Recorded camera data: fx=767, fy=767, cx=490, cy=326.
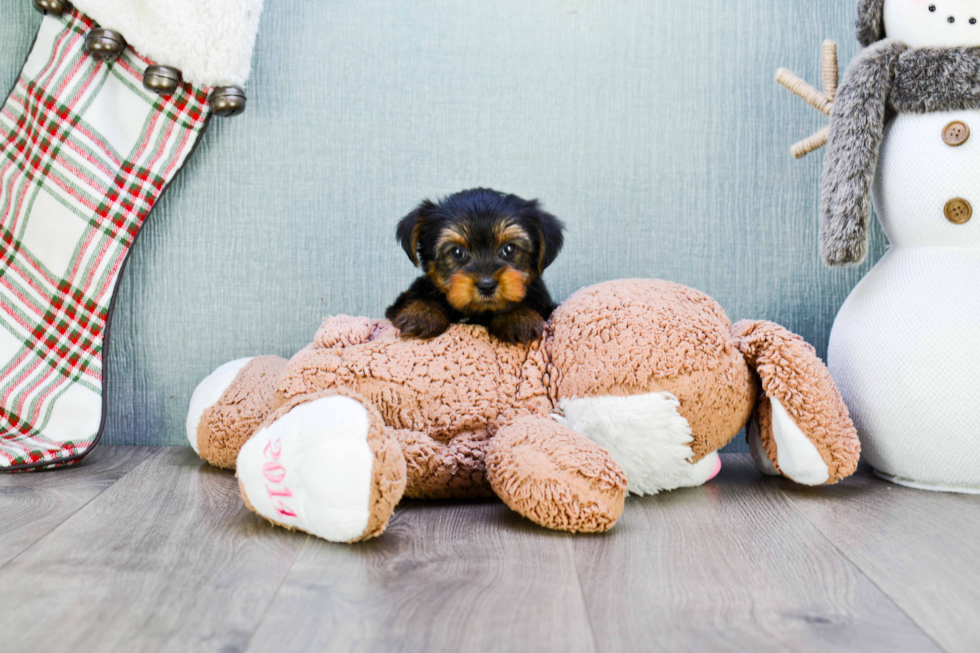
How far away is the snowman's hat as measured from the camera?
1584 millimetres

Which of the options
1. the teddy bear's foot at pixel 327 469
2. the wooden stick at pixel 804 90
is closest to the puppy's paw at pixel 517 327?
the teddy bear's foot at pixel 327 469

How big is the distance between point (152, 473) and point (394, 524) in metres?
0.69

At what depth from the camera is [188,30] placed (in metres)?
1.69

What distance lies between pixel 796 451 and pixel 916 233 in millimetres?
516

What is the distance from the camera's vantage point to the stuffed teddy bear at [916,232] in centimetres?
144

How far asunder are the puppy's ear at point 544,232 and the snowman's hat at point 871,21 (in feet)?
2.54

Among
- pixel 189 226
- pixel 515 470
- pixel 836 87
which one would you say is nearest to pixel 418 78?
pixel 189 226

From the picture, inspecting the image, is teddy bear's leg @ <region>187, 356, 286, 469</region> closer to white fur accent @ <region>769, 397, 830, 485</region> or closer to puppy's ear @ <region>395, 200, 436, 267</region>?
puppy's ear @ <region>395, 200, 436, 267</region>

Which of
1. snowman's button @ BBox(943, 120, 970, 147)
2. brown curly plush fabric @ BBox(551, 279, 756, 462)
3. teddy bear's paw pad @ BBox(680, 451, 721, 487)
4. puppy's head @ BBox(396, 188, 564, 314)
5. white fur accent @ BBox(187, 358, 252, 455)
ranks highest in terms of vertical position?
snowman's button @ BBox(943, 120, 970, 147)

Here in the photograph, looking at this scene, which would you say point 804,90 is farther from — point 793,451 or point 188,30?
point 188,30

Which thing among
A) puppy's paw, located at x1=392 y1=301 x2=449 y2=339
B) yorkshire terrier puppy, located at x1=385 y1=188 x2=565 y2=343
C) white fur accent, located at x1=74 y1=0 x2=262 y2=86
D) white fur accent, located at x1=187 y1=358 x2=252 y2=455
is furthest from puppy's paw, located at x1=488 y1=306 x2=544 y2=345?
white fur accent, located at x1=74 y1=0 x2=262 y2=86

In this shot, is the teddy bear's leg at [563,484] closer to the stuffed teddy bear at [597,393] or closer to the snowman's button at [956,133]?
the stuffed teddy bear at [597,393]

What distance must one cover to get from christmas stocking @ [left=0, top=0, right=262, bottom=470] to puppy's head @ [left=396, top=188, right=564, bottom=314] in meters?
0.64

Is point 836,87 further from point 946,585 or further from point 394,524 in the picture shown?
point 394,524
